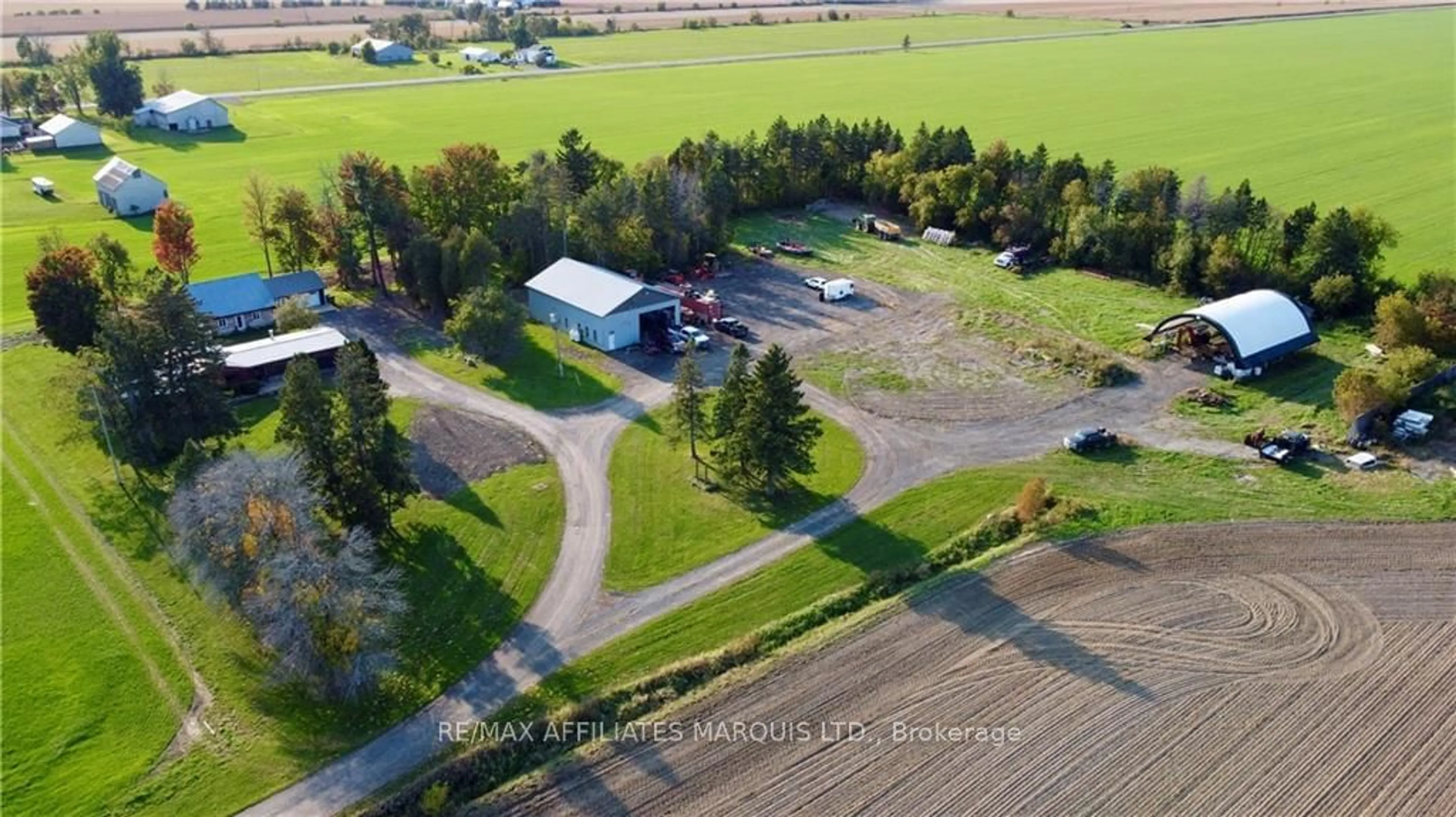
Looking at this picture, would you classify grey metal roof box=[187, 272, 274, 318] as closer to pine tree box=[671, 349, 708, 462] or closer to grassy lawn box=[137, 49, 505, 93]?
pine tree box=[671, 349, 708, 462]

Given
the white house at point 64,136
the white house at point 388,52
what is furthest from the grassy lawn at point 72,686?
the white house at point 388,52

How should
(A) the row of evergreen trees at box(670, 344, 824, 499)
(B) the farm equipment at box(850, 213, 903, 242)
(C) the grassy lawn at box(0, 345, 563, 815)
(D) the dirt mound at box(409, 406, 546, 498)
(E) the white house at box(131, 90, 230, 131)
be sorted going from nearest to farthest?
(C) the grassy lawn at box(0, 345, 563, 815), (A) the row of evergreen trees at box(670, 344, 824, 499), (D) the dirt mound at box(409, 406, 546, 498), (B) the farm equipment at box(850, 213, 903, 242), (E) the white house at box(131, 90, 230, 131)

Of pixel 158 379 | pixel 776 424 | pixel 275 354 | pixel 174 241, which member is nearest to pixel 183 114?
pixel 174 241

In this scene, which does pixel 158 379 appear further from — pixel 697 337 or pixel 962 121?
pixel 962 121

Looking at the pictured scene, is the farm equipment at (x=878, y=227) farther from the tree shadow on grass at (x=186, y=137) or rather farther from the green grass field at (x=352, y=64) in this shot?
the green grass field at (x=352, y=64)

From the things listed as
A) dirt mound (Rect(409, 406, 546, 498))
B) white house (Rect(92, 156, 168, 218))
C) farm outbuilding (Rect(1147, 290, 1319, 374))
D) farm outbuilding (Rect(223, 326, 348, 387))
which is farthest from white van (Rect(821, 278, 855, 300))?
white house (Rect(92, 156, 168, 218))

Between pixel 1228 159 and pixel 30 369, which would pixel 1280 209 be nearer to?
pixel 1228 159
